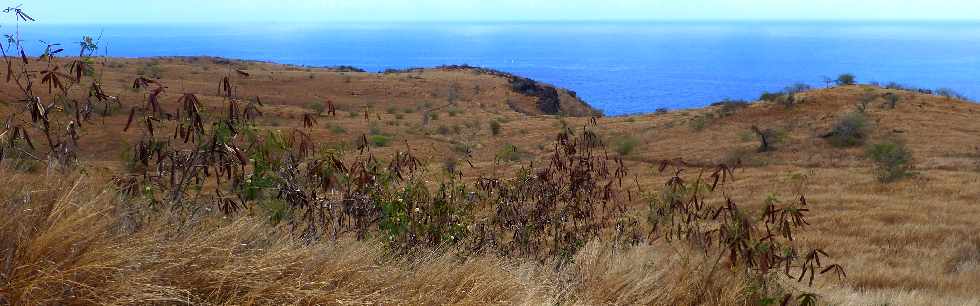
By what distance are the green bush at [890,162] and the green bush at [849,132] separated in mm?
1991

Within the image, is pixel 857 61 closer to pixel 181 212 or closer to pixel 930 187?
pixel 930 187

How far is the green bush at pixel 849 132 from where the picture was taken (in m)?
19.8

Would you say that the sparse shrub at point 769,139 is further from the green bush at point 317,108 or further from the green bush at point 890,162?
the green bush at point 317,108

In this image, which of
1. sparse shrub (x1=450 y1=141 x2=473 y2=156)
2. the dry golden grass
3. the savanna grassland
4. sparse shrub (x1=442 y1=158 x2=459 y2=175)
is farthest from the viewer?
sparse shrub (x1=450 y1=141 x2=473 y2=156)

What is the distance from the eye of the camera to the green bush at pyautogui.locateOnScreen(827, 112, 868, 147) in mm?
19781

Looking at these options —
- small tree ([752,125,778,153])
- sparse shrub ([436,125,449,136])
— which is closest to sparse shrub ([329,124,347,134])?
sparse shrub ([436,125,449,136])

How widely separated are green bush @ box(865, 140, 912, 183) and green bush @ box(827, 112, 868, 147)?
1991 mm

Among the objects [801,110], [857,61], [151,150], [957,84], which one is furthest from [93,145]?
[857,61]

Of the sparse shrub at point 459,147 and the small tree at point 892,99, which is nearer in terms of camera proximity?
the sparse shrub at point 459,147

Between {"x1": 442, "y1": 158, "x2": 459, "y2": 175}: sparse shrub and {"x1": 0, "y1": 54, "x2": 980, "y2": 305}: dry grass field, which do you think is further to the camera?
{"x1": 442, "y1": 158, "x2": 459, "y2": 175}: sparse shrub

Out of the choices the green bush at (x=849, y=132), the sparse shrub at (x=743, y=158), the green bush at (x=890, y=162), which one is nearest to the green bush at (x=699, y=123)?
the sparse shrub at (x=743, y=158)

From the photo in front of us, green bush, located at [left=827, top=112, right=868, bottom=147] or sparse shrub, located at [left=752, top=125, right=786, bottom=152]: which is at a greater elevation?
green bush, located at [left=827, top=112, right=868, bottom=147]

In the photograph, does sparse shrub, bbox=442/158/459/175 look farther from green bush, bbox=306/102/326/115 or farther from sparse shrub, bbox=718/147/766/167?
sparse shrub, bbox=718/147/766/167

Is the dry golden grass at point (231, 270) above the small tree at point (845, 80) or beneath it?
beneath
